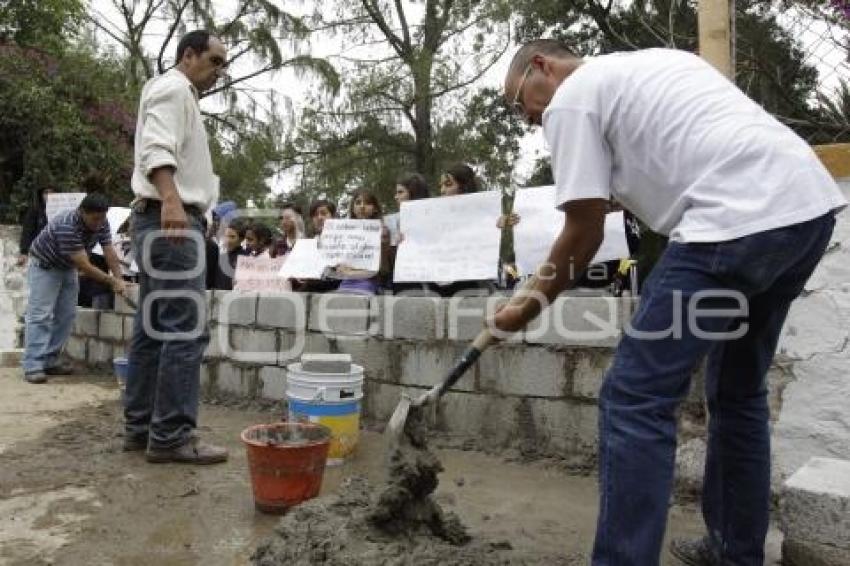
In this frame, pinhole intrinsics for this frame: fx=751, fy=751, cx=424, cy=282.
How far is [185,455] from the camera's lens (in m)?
3.40

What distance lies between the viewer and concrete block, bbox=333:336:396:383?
4105 mm

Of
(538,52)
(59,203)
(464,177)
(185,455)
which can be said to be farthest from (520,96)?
(59,203)

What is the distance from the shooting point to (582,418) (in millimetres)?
3406

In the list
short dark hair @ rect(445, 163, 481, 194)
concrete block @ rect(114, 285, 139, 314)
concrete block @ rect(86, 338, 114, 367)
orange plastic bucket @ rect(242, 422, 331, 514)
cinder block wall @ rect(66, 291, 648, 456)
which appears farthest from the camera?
concrete block @ rect(86, 338, 114, 367)

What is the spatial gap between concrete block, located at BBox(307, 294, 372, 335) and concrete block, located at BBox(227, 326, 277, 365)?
14.6 inches

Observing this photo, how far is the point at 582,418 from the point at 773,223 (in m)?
1.83

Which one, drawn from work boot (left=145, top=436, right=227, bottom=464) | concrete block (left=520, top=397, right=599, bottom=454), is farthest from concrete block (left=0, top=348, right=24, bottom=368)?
concrete block (left=520, top=397, right=599, bottom=454)

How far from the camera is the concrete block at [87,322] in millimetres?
6375

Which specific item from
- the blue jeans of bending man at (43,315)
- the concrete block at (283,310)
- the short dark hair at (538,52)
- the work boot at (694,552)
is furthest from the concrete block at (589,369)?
the blue jeans of bending man at (43,315)

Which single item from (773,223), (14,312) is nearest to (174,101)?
(773,223)

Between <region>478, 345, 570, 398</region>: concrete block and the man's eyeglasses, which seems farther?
<region>478, 345, 570, 398</region>: concrete block

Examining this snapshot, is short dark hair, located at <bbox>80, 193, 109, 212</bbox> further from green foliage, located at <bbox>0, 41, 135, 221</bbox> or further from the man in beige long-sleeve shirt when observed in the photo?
green foliage, located at <bbox>0, 41, 135, 221</bbox>

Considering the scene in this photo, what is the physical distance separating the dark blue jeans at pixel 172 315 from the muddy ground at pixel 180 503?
222 mm

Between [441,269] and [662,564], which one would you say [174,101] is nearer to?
[441,269]
